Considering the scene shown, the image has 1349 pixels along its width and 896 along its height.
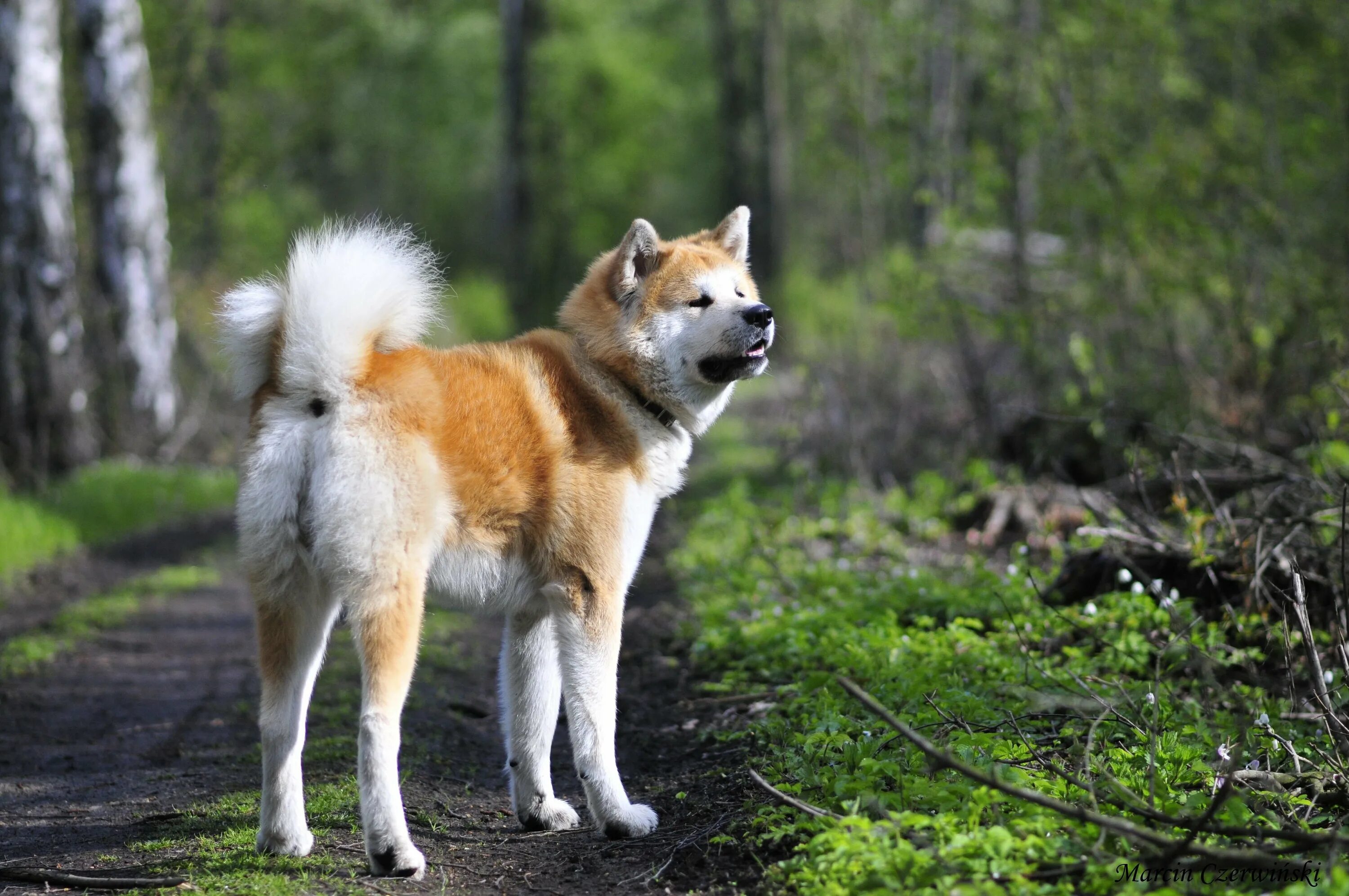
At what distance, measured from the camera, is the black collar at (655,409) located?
465 centimetres

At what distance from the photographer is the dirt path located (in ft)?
12.5

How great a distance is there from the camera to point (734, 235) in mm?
5312

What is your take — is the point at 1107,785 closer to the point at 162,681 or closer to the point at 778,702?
the point at 778,702

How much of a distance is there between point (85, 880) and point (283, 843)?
1.86ft

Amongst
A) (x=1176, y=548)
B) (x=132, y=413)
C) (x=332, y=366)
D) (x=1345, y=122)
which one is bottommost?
(x=132, y=413)

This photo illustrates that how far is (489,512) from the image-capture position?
399cm

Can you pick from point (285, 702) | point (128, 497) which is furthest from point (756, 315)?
point (128, 497)

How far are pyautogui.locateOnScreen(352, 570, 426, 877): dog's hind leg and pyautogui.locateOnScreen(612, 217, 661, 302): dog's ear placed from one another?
1614mm

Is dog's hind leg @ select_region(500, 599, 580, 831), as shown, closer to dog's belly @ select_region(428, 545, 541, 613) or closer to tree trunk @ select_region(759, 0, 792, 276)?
dog's belly @ select_region(428, 545, 541, 613)

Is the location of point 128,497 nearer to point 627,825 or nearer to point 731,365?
point 731,365

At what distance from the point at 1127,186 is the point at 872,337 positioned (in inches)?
184

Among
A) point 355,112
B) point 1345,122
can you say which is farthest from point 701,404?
point 355,112

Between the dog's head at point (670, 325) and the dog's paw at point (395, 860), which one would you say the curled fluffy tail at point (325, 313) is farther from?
the dog's paw at point (395, 860)

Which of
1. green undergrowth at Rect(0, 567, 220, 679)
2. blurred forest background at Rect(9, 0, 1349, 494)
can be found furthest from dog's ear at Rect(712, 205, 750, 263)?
green undergrowth at Rect(0, 567, 220, 679)
